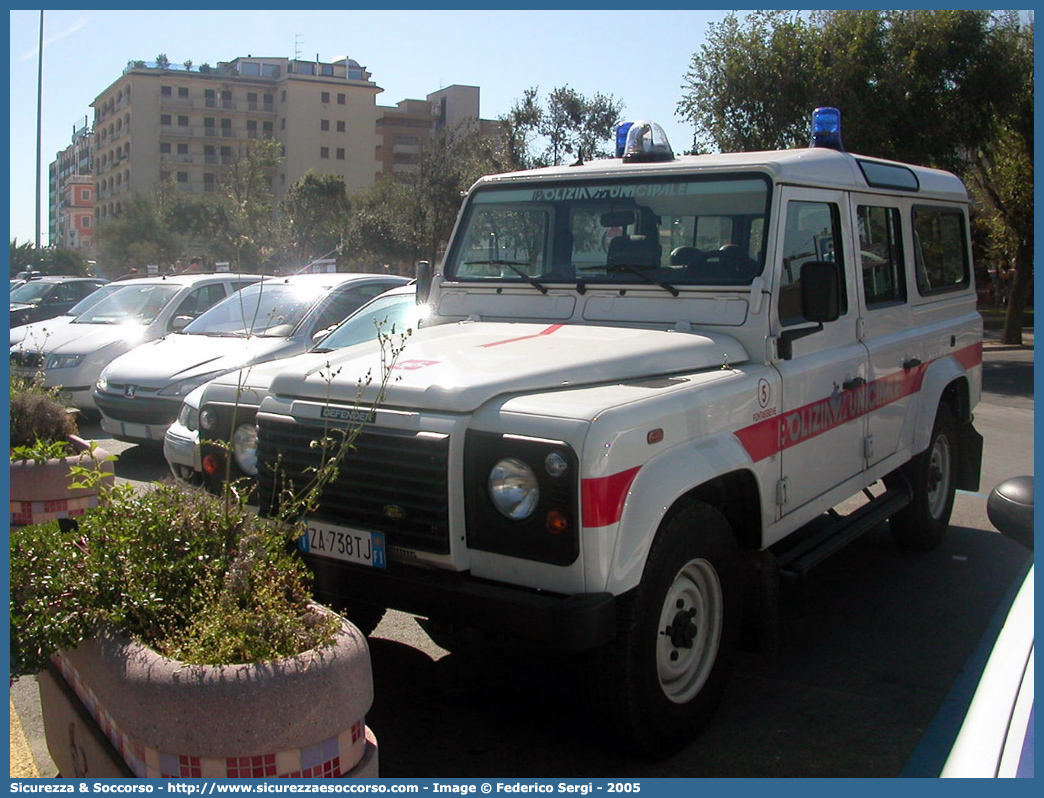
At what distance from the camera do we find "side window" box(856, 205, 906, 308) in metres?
5.43

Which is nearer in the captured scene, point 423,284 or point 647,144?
point 647,144

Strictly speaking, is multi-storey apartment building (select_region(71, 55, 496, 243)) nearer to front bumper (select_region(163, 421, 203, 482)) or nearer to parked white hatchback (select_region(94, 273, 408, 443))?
parked white hatchback (select_region(94, 273, 408, 443))

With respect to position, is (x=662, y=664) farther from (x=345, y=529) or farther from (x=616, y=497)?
(x=345, y=529)

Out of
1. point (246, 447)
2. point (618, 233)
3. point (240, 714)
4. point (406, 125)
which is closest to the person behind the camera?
point (240, 714)

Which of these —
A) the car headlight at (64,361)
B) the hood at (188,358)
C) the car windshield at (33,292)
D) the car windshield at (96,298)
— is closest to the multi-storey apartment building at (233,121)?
the car windshield at (33,292)

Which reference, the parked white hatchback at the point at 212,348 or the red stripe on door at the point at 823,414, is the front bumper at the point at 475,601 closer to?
the red stripe on door at the point at 823,414

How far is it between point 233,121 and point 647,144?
8587 cm

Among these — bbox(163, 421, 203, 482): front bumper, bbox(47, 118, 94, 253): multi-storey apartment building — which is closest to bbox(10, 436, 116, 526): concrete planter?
bbox(163, 421, 203, 482): front bumper

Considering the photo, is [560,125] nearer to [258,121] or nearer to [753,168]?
[753,168]

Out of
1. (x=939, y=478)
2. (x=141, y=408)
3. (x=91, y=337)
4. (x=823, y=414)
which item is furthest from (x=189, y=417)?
(x=91, y=337)

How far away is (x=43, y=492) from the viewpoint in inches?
201

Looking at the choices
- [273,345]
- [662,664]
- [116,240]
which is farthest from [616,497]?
[116,240]

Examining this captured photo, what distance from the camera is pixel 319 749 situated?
2.63m

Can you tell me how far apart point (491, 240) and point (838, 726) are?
293 centimetres
